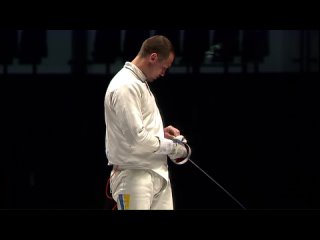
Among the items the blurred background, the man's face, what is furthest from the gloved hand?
the blurred background

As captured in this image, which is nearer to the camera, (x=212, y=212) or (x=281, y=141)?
(x=212, y=212)

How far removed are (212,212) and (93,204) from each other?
308cm

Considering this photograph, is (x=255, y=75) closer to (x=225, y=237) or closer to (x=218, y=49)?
(x=218, y=49)

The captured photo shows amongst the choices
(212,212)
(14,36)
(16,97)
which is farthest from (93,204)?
(212,212)

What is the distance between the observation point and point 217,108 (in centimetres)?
467

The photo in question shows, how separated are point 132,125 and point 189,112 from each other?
1992 mm

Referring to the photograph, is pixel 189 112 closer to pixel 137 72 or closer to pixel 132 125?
pixel 137 72

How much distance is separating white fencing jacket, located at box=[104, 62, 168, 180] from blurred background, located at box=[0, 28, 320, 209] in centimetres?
180

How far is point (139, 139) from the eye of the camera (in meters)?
2.68

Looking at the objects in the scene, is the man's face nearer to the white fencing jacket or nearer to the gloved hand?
the white fencing jacket

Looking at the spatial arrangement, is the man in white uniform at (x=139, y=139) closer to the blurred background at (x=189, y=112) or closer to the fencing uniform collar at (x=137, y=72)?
the fencing uniform collar at (x=137, y=72)

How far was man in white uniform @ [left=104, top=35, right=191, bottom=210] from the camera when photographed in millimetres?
2691

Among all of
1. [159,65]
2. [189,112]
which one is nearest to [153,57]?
[159,65]

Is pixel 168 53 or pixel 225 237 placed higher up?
pixel 168 53
